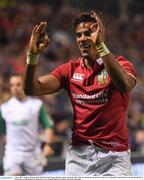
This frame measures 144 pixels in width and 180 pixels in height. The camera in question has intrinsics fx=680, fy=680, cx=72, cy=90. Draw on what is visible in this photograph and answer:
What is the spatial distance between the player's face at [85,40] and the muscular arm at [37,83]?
0.40 metres

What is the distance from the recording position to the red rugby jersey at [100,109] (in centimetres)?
568

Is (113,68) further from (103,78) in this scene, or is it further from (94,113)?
(94,113)

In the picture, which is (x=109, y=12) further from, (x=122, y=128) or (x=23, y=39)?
(x=122, y=128)

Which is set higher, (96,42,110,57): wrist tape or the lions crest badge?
(96,42,110,57): wrist tape

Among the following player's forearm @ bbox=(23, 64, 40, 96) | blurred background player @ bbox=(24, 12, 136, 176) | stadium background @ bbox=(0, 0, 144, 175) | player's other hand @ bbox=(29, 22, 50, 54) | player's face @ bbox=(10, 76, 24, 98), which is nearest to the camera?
player's other hand @ bbox=(29, 22, 50, 54)

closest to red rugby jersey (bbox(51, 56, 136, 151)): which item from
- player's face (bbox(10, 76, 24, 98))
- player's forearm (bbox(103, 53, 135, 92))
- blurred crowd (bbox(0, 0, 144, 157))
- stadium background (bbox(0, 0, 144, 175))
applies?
player's forearm (bbox(103, 53, 135, 92))

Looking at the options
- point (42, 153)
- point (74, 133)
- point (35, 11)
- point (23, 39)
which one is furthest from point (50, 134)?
point (35, 11)

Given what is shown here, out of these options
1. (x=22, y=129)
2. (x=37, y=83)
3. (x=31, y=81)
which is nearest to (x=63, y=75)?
(x=37, y=83)

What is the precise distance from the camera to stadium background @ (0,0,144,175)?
527 inches

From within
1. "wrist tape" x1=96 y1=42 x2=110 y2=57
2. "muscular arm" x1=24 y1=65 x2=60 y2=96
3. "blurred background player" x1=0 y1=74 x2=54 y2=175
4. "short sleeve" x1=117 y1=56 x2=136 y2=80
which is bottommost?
"blurred background player" x1=0 y1=74 x2=54 y2=175

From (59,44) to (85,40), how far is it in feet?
38.8

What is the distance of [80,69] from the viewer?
5.88 metres

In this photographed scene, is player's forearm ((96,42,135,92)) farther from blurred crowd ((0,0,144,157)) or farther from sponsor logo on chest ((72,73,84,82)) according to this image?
blurred crowd ((0,0,144,157))

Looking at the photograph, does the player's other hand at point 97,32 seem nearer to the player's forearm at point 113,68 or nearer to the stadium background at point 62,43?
the player's forearm at point 113,68
